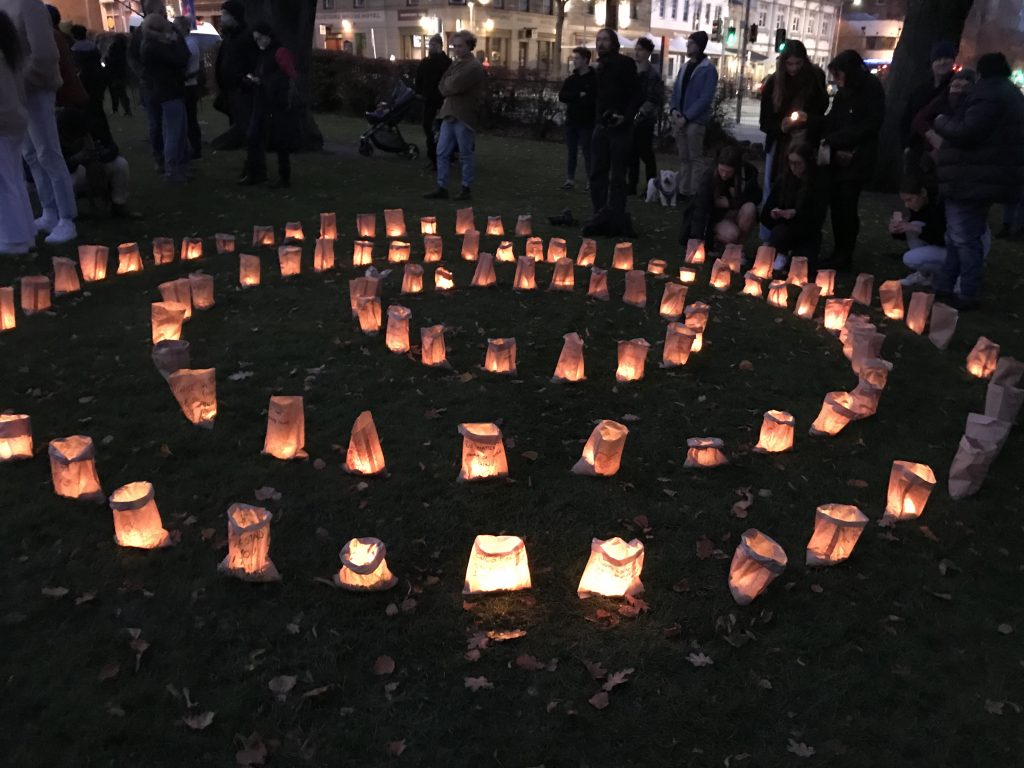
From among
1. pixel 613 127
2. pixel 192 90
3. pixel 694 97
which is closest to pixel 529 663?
pixel 613 127

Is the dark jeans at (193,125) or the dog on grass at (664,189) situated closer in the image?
the dog on grass at (664,189)

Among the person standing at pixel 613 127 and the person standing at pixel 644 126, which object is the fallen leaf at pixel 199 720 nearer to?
the person standing at pixel 613 127

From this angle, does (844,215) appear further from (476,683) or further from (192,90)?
(192,90)

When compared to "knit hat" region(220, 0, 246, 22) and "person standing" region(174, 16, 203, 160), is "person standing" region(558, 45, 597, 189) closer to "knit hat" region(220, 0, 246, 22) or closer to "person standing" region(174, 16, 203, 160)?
"knit hat" region(220, 0, 246, 22)

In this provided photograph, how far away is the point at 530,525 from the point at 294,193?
26.5 ft

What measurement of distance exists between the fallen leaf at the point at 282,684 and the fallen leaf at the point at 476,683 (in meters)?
0.58

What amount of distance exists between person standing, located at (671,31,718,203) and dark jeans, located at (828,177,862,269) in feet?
6.96

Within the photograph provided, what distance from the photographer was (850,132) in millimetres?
7082

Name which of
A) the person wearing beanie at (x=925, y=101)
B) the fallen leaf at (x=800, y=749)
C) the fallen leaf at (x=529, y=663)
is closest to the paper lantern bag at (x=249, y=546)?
the fallen leaf at (x=529, y=663)

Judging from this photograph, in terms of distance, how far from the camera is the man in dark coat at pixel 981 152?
5809 millimetres

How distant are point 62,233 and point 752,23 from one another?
49.1m

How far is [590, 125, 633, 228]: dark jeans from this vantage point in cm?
798

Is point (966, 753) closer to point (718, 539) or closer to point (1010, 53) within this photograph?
point (718, 539)

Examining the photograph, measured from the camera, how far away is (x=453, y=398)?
4562 millimetres
